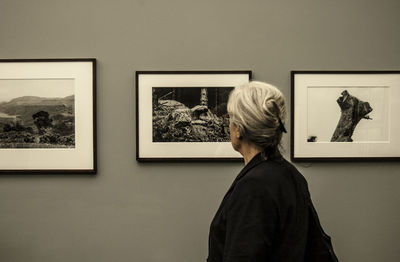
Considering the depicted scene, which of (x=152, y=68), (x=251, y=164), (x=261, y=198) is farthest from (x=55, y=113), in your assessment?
(x=261, y=198)

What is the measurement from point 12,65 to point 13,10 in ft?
1.10

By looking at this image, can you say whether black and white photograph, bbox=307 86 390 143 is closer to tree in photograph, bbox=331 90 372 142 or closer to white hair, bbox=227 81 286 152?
tree in photograph, bbox=331 90 372 142

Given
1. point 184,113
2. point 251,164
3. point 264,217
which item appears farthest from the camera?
point 184,113

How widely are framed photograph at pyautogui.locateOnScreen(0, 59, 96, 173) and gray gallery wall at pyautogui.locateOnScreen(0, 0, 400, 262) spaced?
0.21 feet

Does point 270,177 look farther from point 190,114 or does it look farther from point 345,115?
point 345,115

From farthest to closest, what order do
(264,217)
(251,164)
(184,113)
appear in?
1. (184,113)
2. (251,164)
3. (264,217)

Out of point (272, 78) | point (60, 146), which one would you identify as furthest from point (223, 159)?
point (60, 146)

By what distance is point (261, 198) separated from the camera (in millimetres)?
1083

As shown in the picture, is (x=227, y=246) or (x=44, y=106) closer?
(x=227, y=246)

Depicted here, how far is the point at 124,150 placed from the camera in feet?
7.43

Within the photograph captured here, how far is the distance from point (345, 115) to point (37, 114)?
73.0 inches

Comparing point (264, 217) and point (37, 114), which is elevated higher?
point (37, 114)

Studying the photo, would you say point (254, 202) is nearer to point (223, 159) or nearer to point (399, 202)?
point (223, 159)

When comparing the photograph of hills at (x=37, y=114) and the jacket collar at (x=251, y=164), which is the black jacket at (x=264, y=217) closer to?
the jacket collar at (x=251, y=164)
